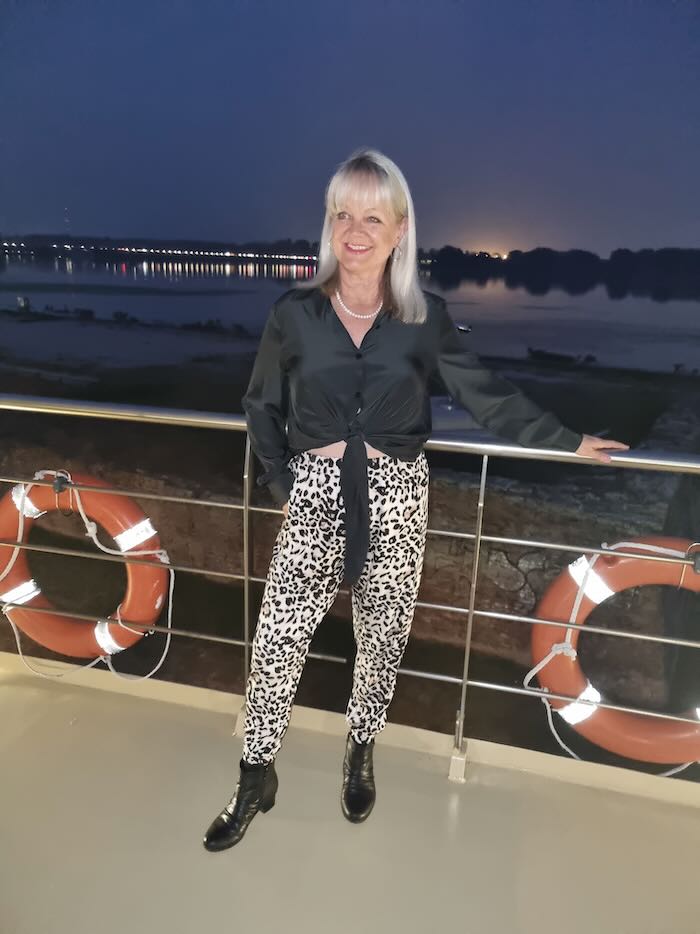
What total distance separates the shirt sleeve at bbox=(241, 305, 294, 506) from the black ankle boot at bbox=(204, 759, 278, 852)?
56 centimetres

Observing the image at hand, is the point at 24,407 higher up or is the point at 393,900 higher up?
the point at 24,407

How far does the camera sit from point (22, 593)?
5.83 ft

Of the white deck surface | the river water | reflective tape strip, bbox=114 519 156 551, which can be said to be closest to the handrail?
reflective tape strip, bbox=114 519 156 551

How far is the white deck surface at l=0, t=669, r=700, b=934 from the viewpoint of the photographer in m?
1.06

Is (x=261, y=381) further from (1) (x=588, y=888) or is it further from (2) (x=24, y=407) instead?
(1) (x=588, y=888)

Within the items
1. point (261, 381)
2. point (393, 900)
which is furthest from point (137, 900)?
point (261, 381)

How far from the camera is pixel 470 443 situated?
4.09ft

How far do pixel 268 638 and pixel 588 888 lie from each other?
30.4 inches

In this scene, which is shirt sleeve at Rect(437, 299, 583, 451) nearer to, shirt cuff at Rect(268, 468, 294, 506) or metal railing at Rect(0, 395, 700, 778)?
metal railing at Rect(0, 395, 700, 778)

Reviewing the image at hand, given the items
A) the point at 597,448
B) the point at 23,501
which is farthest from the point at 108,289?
the point at 597,448

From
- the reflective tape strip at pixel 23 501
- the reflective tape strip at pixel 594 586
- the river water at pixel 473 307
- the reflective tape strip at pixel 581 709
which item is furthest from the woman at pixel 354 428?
the river water at pixel 473 307

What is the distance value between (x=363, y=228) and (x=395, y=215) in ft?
0.20

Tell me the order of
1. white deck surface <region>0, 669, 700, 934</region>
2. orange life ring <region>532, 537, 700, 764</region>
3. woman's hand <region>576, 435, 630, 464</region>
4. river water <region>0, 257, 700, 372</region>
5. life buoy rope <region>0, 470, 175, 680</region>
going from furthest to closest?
river water <region>0, 257, 700, 372</region>, life buoy rope <region>0, 470, 175, 680</region>, orange life ring <region>532, 537, 700, 764</region>, woman's hand <region>576, 435, 630, 464</region>, white deck surface <region>0, 669, 700, 934</region>

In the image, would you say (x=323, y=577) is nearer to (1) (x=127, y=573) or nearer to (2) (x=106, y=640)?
(1) (x=127, y=573)
